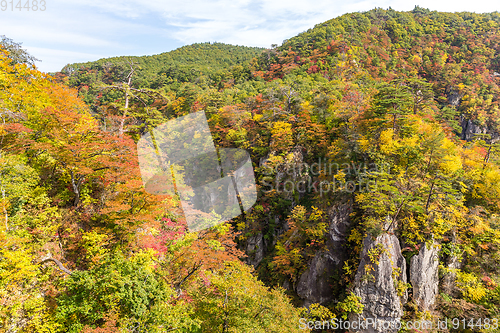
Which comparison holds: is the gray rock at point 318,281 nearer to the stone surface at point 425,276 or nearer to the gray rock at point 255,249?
the stone surface at point 425,276

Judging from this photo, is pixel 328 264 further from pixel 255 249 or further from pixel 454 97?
pixel 454 97

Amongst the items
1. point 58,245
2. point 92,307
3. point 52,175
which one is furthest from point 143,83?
point 92,307

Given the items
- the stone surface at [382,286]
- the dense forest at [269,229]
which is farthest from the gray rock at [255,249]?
the stone surface at [382,286]

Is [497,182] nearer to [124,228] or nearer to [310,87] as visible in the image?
[310,87]

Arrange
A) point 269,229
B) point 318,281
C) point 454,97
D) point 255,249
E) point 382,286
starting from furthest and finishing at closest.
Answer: point 454,97, point 269,229, point 255,249, point 318,281, point 382,286

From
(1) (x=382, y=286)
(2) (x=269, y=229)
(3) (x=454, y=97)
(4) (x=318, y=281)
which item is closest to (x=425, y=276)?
(1) (x=382, y=286)

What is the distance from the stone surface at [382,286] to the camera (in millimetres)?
11242

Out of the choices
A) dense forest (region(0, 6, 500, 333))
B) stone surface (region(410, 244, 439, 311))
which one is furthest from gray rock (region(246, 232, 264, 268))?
stone surface (region(410, 244, 439, 311))

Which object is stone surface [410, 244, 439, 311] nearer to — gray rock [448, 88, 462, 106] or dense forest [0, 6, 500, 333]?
dense forest [0, 6, 500, 333]

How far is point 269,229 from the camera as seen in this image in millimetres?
20688

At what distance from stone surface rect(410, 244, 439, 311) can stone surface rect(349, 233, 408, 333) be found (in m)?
0.56

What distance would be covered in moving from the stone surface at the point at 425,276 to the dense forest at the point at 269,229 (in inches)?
2.3

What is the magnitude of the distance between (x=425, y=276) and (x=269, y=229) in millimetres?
12129

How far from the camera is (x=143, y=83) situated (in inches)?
1587
